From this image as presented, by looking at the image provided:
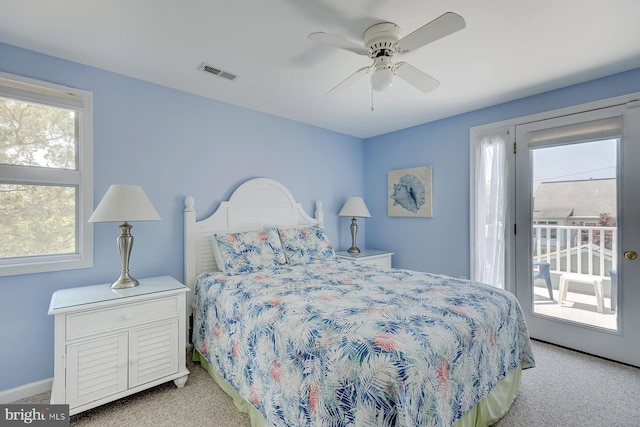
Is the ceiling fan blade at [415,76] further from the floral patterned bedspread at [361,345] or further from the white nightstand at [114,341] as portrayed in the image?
the white nightstand at [114,341]

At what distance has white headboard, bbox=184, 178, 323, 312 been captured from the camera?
9.03 ft

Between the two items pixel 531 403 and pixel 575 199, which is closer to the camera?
Result: pixel 531 403

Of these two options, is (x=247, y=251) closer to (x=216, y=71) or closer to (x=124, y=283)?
(x=124, y=283)

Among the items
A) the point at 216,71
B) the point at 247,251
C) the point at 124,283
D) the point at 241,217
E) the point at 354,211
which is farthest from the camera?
the point at 354,211

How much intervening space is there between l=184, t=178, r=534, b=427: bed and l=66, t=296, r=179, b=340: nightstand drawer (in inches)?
12.4

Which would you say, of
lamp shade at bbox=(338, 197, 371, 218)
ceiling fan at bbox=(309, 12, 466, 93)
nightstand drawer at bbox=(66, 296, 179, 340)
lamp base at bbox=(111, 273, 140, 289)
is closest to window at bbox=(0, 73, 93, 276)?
lamp base at bbox=(111, 273, 140, 289)

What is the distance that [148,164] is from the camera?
258cm

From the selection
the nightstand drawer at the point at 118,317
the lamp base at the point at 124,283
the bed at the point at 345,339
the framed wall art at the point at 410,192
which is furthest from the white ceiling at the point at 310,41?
the nightstand drawer at the point at 118,317

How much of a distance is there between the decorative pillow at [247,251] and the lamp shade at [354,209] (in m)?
1.29

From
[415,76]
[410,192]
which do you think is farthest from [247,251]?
[410,192]

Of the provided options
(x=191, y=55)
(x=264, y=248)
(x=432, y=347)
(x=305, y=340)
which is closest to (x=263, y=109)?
(x=191, y=55)

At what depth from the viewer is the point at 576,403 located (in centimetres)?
196

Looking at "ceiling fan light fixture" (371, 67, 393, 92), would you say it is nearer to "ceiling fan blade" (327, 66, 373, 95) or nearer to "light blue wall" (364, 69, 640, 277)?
"ceiling fan blade" (327, 66, 373, 95)

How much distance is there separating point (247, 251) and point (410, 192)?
235 centimetres
